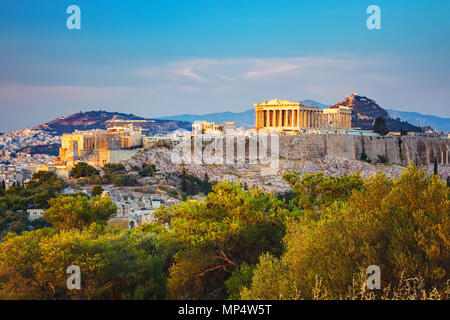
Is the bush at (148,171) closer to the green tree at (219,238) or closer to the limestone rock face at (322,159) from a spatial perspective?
the limestone rock face at (322,159)

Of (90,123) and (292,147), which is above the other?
(90,123)

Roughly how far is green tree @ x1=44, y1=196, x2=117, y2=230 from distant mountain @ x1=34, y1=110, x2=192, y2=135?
141 meters

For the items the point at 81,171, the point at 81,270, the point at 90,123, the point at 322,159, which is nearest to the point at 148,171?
the point at 81,171

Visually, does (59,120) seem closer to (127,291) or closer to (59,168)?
(59,168)

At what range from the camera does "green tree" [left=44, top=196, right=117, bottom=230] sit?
659 inches

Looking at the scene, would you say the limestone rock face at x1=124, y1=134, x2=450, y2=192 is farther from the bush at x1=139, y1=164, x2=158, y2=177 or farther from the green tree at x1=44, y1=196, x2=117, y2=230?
the green tree at x1=44, y1=196, x2=117, y2=230

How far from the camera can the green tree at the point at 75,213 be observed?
16.8 m

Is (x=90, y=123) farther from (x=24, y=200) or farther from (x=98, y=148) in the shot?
(x=24, y=200)

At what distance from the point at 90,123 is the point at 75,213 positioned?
517 feet

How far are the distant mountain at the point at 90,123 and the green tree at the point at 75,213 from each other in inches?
5561

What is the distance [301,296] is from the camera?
331 inches

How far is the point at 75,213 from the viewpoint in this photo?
54.9ft

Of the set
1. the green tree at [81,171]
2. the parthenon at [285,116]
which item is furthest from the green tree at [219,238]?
the parthenon at [285,116]
